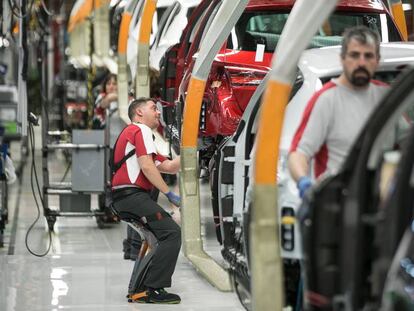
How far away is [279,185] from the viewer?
8.12 meters

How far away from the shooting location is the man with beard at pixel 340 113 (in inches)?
290

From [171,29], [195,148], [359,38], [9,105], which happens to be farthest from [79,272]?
[9,105]

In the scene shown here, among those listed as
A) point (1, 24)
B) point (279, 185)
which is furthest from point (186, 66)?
point (279, 185)

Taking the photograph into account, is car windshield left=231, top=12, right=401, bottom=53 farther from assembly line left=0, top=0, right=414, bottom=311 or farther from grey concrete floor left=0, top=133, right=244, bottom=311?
grey concrete floor left=0, top=133, right=244, bottom=311

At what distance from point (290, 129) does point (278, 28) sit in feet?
18.5

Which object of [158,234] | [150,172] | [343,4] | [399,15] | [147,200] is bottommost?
[158,234]

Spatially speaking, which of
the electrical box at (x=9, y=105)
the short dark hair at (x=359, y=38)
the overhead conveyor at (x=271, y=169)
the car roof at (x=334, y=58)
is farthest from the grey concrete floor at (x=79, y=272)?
the electrical box at (x=9, y=105)

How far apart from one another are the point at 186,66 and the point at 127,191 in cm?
412

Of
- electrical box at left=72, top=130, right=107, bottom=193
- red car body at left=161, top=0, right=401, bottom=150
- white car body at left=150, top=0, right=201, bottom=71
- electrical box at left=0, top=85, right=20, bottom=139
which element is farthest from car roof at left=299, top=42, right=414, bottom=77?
electrical box at left=0, top=85, right=20, bottom=139

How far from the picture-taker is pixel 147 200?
1106cm

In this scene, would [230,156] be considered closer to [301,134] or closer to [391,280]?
[301,134]

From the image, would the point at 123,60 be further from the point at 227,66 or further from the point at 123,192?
the point at 123,192

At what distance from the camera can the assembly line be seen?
616 cm

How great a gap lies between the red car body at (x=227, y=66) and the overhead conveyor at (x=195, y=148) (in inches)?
29.3
